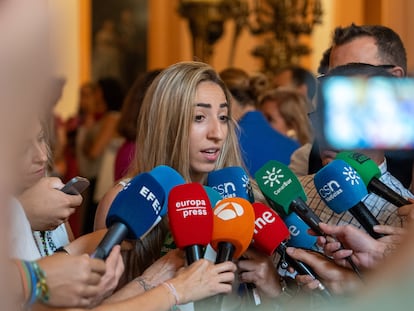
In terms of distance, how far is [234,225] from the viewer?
5.72 ft

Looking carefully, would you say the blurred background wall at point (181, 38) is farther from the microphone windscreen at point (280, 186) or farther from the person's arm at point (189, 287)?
the person's arm at point (189, 287)

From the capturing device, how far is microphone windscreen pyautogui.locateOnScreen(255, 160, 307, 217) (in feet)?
6.64

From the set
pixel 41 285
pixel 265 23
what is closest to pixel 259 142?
pixel 41 285

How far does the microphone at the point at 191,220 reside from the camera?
170cm

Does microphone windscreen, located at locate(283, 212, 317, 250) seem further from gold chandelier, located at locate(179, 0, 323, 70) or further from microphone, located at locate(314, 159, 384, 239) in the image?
gold chandelier, located at locate(179, 0, 323, 70)

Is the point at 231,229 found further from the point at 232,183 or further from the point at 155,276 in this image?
the point at 232,183

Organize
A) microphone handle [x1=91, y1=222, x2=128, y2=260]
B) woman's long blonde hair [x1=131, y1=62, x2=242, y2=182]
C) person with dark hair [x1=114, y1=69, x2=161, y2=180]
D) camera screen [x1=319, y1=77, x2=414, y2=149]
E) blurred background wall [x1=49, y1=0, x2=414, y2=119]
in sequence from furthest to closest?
blurred background wall [x1=49, y1=0, x2=414, y2=119], person with dark hair [x1=114, y1=69, x2=161, y2=180], woman's long blonde hair [x1=131, y1=62, x2=242, y2=182], camera screen [x1=319, y1=77, x2=414, y2=149], microphone handle [x1=91, y1=222, x2=128, y2=260]

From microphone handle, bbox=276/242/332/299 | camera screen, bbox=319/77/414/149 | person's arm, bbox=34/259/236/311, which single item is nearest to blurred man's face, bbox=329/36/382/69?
camera screen, bbox=319/77/414/149

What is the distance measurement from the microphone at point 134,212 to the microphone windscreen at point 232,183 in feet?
1.37

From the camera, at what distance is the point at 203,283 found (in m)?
1.66

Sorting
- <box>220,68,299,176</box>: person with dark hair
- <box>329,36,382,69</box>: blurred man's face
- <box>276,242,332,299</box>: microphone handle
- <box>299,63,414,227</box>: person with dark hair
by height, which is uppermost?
<box>329,36,382,69</box>: blurred man's face

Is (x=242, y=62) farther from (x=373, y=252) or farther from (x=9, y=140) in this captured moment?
(x=9, y=140)

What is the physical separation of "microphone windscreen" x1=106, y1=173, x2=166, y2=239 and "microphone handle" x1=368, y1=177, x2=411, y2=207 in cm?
50

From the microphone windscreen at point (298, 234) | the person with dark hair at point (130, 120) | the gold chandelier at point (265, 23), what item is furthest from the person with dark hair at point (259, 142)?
the gold chandelier at point (265, 23)
